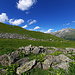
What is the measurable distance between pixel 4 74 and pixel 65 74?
8.23 meters

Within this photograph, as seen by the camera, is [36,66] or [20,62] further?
[20,62]

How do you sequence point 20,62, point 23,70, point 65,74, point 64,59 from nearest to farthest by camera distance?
point 65,74 → point 23,70 → point 20,62 → point 64,59

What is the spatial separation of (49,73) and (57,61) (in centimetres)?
324

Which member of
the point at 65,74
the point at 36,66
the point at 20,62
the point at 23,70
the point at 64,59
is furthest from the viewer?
the point at 64,59

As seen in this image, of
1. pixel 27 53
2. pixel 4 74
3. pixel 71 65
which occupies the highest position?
pixel 27 53

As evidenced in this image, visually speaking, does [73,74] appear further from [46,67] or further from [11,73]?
[11,73]

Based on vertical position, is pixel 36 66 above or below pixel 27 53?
below

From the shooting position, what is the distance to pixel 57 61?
10.9 metres

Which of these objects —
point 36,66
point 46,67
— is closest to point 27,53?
point 36,66

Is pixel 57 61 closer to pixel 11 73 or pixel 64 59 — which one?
pixel 64 59

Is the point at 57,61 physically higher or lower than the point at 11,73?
higher

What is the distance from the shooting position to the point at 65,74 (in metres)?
8.06

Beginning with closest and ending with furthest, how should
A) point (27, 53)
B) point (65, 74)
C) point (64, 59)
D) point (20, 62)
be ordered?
point (65, 74)
point (20, 62)
point (64, 59)
point (27, 53)

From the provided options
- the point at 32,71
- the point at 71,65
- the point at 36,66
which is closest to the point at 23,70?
the point at 32,71
